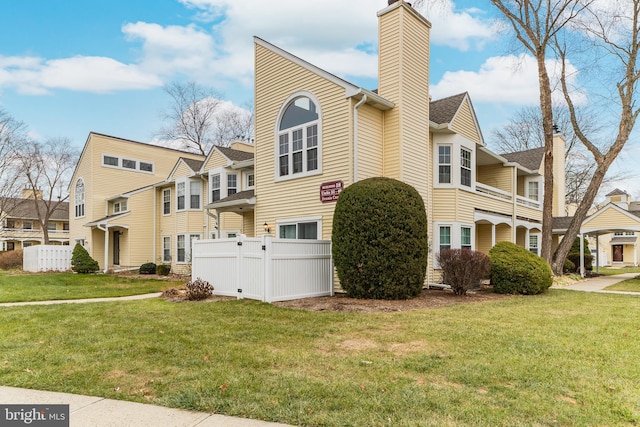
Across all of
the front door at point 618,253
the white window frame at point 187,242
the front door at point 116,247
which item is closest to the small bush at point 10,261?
the front door at point 116,247

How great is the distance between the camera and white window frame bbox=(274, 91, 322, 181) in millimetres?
11945

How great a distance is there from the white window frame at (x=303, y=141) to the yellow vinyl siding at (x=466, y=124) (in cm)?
503

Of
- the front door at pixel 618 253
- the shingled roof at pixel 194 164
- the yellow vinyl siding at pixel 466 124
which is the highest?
the yellow vinyl siding at pixel 466 124

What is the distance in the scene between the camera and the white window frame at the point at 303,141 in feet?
39.2

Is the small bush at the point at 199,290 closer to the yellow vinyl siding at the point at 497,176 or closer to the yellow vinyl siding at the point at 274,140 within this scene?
the yellow vinyl siding at the point at 274,140

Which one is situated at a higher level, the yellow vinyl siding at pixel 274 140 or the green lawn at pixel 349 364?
the yellow vinyl siding at pixel 274 140

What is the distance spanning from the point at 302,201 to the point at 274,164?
183 cm

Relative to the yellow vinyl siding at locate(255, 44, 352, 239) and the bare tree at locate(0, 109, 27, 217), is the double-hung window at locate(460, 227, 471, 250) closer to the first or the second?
the yellow vinyl siding at locate(255, 44, 352, 239)

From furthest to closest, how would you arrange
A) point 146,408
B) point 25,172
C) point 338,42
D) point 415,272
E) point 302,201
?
1. point 25,172
2. point 338,42
3. point 302,201
4. point 415,272
5. point 146,408

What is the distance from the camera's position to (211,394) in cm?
359

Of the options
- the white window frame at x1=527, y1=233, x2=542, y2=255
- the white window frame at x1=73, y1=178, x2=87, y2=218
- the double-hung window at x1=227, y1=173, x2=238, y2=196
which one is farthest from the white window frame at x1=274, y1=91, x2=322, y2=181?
the white window frame at x1=73, y1=178, x2=87, y2=218

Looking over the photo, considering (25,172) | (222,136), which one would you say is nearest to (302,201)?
(222,136)

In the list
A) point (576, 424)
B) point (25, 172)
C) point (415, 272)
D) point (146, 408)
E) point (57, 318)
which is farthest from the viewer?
point (25, 172)

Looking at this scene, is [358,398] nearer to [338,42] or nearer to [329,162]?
[329,162]
